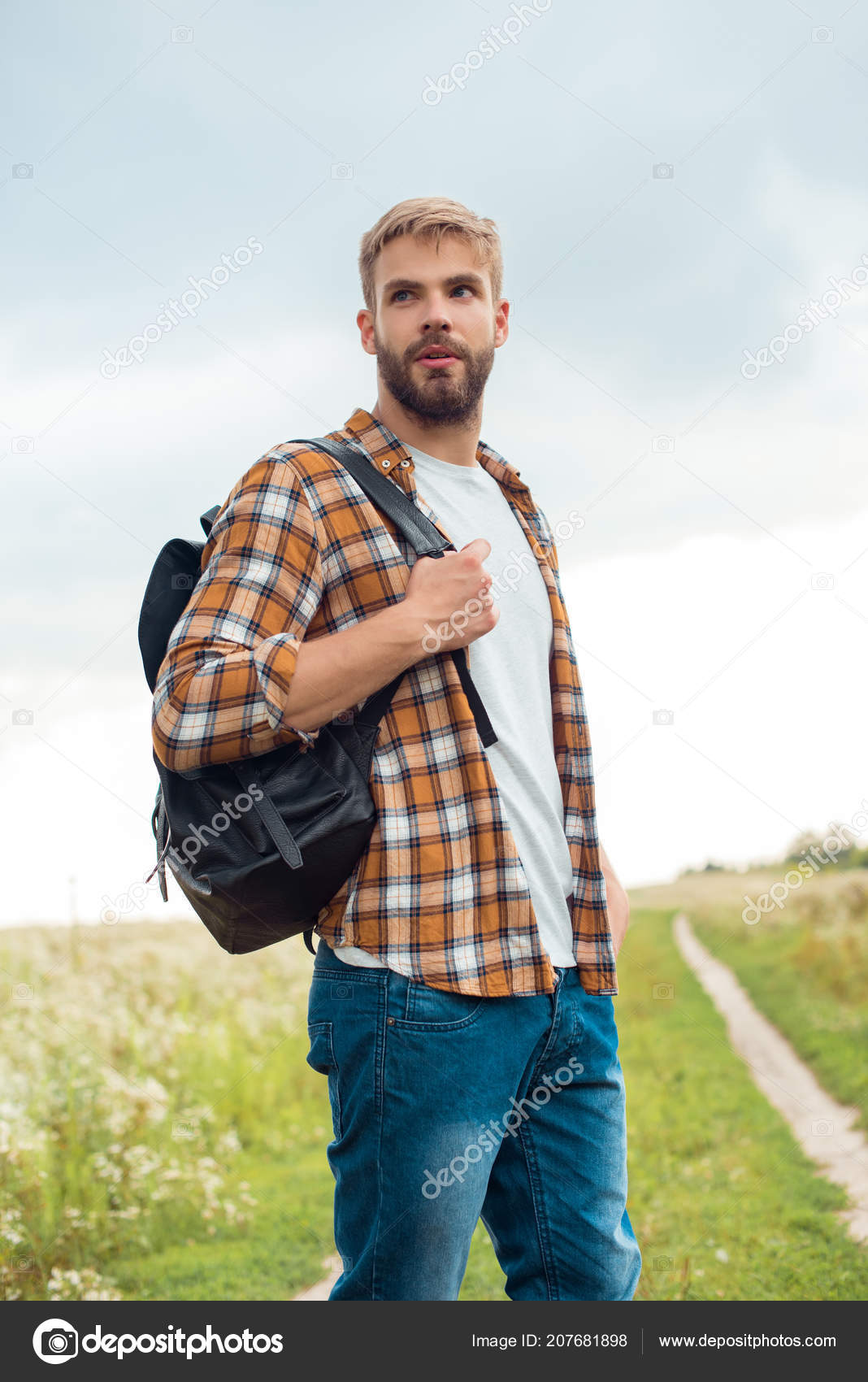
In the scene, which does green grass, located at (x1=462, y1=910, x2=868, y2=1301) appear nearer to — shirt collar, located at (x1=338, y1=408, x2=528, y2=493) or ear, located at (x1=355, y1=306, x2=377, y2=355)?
shirt collar, located at (x1=338, y1=408, x2=528, y2=493)

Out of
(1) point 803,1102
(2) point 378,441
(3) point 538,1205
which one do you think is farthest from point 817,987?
(2) point 378,441

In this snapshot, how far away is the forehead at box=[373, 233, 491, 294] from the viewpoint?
246cm

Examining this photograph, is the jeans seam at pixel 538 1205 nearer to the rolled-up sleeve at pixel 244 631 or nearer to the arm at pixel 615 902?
the arm at pixel 615 902

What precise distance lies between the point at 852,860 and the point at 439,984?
1720 centimetres

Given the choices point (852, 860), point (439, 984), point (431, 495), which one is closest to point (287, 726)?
point (439, 984)

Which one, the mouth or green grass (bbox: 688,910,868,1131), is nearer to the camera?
the mouth

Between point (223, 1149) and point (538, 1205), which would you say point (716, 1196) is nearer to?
point (223, 1149)

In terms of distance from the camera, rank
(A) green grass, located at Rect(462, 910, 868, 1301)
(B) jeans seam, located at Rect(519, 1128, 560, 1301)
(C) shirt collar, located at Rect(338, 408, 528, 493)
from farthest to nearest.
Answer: (A) green grass, located at Rect(462, 910, 868, 1301) → (C) shirt collar, located at Rect(338, 408, 528, 493) → (B) jeans seam, located at Rect(519, 1128, 560, 1301)

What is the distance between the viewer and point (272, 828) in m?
1.90

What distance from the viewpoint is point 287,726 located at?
1.92 m

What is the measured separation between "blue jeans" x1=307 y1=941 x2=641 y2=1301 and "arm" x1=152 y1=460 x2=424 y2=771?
51 cm

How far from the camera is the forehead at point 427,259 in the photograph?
2.46 m
